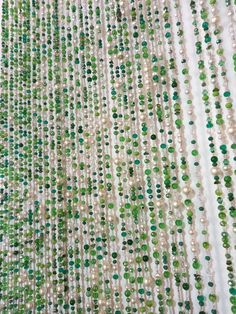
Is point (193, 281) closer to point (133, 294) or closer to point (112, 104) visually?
point (133, 294)

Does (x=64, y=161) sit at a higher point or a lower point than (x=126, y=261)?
higher

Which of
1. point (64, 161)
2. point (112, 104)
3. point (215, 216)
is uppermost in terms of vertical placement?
point (112, 104)

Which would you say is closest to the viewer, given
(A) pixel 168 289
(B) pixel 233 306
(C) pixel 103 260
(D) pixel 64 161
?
(B) pixel 233 306

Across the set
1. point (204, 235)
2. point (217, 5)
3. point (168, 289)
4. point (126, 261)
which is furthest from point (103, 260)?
point (217, 5)

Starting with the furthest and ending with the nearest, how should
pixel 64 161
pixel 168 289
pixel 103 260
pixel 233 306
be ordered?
pixel 64 161 < pixel 103 260 < pixel 168 289 < pixel 233 306

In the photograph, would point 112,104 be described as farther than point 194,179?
Yes

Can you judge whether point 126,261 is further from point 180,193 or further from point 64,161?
point 64,161
